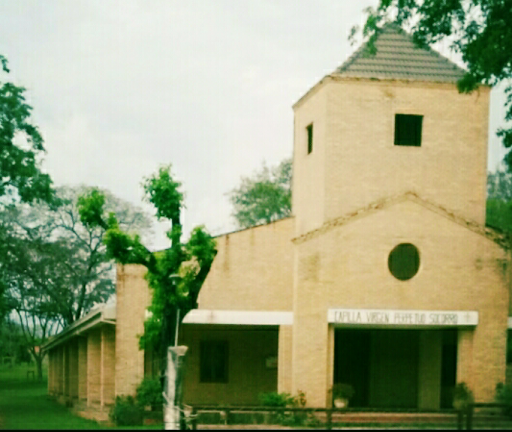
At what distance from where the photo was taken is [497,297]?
81.7 feet

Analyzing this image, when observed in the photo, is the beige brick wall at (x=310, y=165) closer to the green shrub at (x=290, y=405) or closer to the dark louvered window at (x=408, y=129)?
the dark louvered window at (x=408, y=129)

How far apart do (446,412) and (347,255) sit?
478 centimetres

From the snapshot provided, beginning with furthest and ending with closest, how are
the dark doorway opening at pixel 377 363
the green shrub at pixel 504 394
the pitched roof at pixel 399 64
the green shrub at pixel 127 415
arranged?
the dark doorway opening at pixel 377 363 → the pitched roof at pixel 399 64 → the green shrub at pixel 504 394 → the green shrub at pixel 127 415

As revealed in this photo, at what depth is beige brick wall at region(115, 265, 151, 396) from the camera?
25.4 meters

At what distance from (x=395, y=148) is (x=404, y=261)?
3.64 metres

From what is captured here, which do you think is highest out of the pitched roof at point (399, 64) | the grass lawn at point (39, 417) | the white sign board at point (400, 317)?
the pitched roof at point (399, 64)

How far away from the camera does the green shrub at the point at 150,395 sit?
24562 millimetres

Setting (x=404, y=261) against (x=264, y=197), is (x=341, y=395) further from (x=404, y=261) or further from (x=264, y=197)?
(x=264, y=197)

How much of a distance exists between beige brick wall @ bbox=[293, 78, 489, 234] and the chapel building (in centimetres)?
4

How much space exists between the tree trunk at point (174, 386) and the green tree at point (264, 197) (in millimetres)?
39711

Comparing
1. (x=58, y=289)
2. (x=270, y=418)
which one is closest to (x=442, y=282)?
(x=270, y=418)

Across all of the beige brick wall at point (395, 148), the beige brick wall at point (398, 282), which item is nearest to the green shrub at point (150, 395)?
the beige brick wall at point (398, 282)

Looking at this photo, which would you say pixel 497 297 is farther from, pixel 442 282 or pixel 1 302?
pixel 1 302

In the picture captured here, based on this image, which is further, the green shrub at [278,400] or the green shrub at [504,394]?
the green shrub at [278,400]
